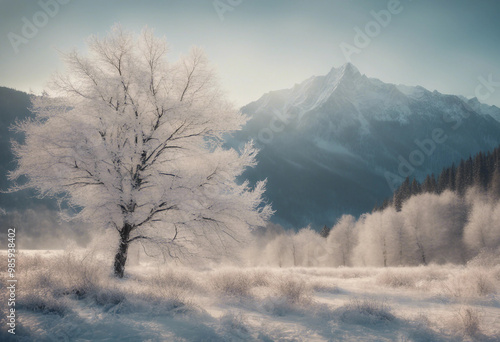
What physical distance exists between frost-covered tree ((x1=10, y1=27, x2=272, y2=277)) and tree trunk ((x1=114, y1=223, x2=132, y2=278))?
0.14 feet

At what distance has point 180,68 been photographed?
1088 centimetres

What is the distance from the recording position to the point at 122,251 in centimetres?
1062

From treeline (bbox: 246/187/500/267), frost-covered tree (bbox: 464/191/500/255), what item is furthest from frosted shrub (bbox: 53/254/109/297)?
frost-covered tree (bbox: 464/191/500/255)

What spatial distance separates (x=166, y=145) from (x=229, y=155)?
112 inches

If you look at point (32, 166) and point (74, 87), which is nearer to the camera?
point (32, 166)

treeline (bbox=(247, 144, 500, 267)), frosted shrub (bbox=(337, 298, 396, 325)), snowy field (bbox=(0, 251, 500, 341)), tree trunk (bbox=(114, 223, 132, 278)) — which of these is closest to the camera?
snowy field (bbox=(0, 251, 500, 341))

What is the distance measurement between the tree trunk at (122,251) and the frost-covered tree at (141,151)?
4 cm

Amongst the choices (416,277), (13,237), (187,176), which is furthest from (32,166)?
(416,277)

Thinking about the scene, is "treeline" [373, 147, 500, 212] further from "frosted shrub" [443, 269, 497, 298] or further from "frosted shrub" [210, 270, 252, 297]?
"frosted shrub" [210, 270, 252, 297]

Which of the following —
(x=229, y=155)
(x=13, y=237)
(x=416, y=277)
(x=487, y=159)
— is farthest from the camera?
(x=487, y=159)

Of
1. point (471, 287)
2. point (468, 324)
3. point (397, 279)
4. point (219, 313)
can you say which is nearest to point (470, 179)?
point (397, 279)

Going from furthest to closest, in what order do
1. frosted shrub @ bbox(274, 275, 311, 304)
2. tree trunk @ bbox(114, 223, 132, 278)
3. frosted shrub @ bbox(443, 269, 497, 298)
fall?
tree trunk @ bbox(114, 223, 132, 278) < frosted shrub @ bbox(443, 269, 497, 298) < frosted shrub @ bbox(274, 275, 311, 304)

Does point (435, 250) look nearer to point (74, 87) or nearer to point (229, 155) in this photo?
point (229, 155)

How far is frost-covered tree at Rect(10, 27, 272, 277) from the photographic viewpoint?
30.2ft
